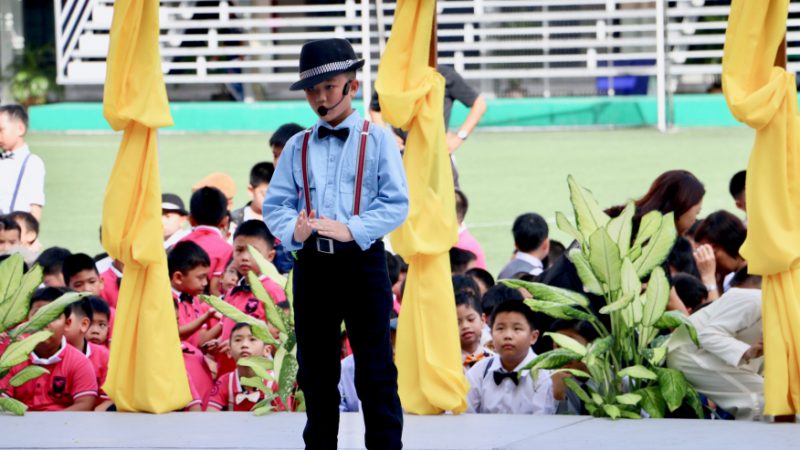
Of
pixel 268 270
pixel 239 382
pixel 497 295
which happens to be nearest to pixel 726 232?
pixel 497 295

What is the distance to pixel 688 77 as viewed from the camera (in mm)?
26562

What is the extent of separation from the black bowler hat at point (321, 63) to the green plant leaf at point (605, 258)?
5.43ft

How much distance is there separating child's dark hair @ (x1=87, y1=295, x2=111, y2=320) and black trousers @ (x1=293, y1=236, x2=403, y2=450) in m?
2.41

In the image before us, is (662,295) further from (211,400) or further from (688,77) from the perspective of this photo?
(688,77)

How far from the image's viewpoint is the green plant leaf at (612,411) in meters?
6.07

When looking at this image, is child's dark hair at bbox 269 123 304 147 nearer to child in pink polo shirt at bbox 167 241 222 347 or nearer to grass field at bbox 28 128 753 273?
child in pink polo shirt at bbox 167 241 222 347

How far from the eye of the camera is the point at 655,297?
6.07m

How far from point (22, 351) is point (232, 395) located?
3.37 ft

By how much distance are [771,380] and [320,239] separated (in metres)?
2.19

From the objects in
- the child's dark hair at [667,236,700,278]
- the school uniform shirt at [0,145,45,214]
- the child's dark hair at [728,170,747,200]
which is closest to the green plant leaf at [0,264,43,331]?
the school uniform shirt at [0,145,45,214]

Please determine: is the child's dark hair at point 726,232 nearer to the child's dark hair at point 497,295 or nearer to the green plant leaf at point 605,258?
the child's dark hair at point 497,295

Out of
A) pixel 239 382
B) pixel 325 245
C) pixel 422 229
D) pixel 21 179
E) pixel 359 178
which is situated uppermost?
pixel 359 178

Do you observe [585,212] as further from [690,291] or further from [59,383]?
[59,383]

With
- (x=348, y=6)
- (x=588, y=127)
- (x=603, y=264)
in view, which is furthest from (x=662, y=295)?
(x=348, y=6)
